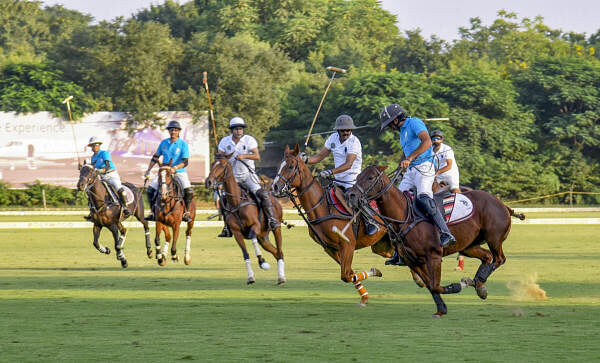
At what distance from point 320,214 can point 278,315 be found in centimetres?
195

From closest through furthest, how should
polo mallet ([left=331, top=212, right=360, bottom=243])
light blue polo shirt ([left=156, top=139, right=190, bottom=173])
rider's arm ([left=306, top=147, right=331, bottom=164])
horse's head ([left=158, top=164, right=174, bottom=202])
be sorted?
polo mallet ([left=331, top=212, right=360, bottom=243]) < rider's arm ([left=306, top=147, right=331, bottom=164]) < horse's head ([left=158, top=164, right=174, bottom=202]) < light blue polo shirt ([left=156, top=139, right=190, bottom=173])

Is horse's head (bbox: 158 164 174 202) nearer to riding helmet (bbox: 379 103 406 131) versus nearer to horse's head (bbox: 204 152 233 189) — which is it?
horse's head (bbox: 204 152 233 189)

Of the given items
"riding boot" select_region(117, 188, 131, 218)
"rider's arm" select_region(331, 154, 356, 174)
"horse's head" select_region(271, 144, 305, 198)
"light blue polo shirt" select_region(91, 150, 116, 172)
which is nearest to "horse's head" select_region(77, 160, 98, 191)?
"light blue polo shirt" select_region(91, 150, 116, 172)

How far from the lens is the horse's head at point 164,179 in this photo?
17625mm

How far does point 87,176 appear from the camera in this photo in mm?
18391

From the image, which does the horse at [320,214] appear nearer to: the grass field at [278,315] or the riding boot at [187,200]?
the grass field at [278,315]

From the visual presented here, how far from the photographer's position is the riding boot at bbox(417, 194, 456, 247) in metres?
11.0

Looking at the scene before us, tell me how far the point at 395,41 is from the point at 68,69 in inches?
1465

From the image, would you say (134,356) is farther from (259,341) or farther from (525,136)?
(525,136)

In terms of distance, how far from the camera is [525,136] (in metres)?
57.3

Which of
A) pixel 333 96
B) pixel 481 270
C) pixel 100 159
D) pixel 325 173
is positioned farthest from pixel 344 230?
pixel 333 96

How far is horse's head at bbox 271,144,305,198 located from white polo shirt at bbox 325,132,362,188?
73cm

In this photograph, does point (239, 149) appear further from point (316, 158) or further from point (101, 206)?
point (101, 206)

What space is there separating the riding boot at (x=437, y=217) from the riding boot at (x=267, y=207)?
4756 millimetres
